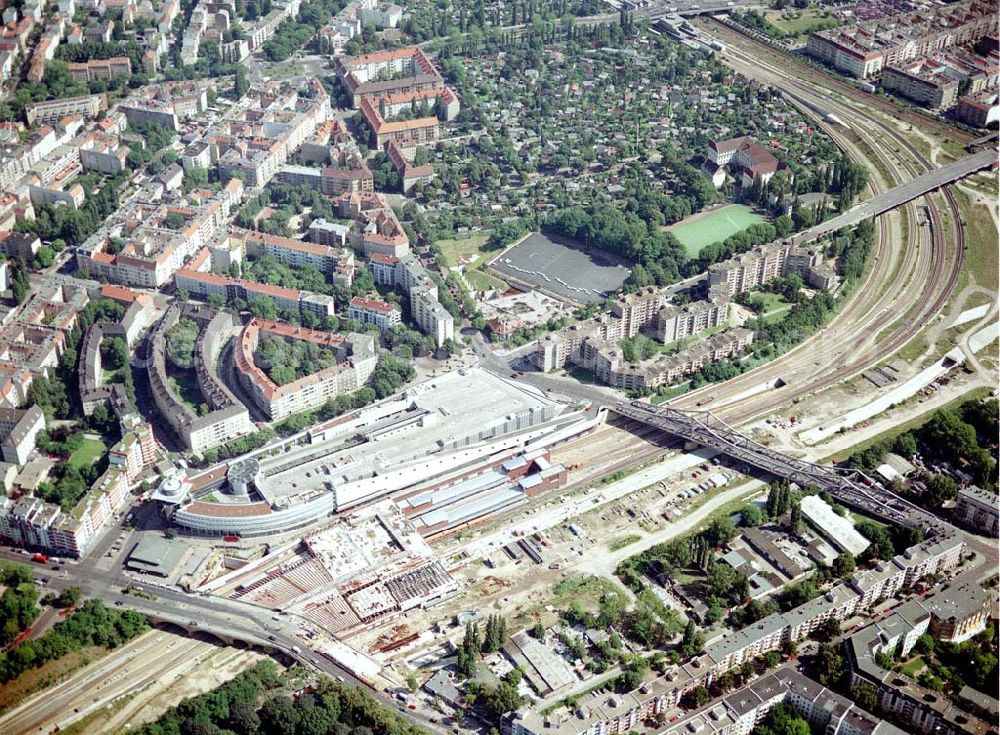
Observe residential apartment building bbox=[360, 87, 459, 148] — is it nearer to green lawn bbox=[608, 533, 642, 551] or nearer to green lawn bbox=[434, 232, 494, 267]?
green lawn bbox=[434, 232, 494, 267]

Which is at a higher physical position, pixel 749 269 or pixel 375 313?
pixel 749 269

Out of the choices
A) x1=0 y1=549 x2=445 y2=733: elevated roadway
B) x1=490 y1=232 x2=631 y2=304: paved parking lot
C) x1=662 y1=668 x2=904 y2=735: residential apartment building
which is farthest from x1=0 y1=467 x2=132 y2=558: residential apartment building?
x1=490 y1=232 x2=631 y2=304: paved parking lot

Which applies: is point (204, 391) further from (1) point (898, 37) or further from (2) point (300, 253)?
(1) point (898, 37)

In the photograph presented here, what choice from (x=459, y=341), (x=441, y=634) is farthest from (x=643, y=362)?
(x=441, y=634)

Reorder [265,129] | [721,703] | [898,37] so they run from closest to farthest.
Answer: [721,703] → [265,129] → [898,37]

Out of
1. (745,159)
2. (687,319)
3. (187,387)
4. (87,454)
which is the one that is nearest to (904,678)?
(687,319)

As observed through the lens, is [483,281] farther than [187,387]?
Yes

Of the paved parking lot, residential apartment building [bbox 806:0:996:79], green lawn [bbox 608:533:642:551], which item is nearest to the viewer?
green lawn [bbox 608:533:642:551]
